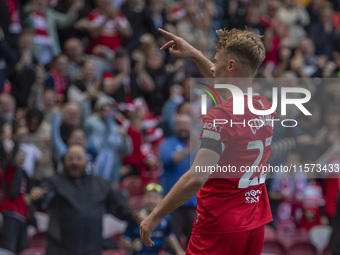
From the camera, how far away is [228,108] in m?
3.98

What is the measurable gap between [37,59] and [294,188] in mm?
4700

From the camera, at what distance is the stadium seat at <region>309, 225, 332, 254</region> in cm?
827

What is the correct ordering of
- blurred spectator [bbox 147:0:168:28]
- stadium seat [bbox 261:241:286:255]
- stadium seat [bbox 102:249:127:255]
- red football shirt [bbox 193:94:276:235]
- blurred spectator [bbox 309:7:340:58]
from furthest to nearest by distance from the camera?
blurred spectator [bbox 309:7:340:58] < blurred spectator [bbox 147:0:168:28] < stadium seat [bbox 261:241:286:255] < stadium seat [bbox 102:249:127:255] < red football shirt [bbox 193:94:276:235]

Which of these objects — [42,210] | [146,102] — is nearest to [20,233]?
[42,210]

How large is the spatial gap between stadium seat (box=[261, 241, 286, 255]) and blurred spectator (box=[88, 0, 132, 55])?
14.8ft

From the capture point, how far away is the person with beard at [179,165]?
7648 mm

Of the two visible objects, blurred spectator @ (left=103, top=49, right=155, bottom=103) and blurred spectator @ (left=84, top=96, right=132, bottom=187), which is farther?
blurred spectator @ (left=103, top=49, right=155, bottom=103)

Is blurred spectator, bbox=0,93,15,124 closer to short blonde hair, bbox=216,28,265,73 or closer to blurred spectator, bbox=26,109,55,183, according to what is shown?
blurred spectator, bbox=26,109,55,183

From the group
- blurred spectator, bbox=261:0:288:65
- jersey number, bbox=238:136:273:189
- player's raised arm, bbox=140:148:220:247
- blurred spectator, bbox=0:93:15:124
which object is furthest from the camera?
blurred spectator, bbox=261:0:288:65

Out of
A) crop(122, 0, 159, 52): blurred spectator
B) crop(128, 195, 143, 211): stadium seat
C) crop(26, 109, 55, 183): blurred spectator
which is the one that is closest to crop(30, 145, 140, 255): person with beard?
crop(128, 195, 143, 211): stadium seat

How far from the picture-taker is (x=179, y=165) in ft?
26.0

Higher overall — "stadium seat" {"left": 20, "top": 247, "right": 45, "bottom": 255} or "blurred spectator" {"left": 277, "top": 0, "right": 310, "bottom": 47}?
"blurred spectator" {"left": 277, "top": 0, "right": 310, "bottom": 47}

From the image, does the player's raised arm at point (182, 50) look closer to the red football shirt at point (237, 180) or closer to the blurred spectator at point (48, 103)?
the red football shirt at point (237, 180)

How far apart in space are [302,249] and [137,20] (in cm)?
557
